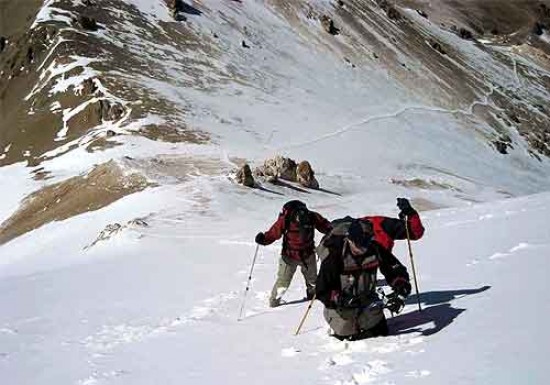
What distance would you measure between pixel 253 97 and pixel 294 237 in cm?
4936

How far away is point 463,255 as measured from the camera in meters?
14.0

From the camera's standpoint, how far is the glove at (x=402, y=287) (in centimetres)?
923

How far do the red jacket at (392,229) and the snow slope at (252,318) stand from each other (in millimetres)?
1150

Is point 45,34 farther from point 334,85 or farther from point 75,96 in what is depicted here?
point 334,85

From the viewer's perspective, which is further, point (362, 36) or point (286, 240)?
point (362, 36)

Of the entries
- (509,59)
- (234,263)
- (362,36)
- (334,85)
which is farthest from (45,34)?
(509,59)

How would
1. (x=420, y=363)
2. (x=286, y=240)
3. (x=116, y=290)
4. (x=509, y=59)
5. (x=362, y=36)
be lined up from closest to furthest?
(x=420, y=363) → (x=286, y=240) → (x=116, y=290) → (x=362, y=36) → (x=509, y=59)

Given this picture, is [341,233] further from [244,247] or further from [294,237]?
[244,247]

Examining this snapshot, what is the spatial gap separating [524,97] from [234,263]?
82.8 meters

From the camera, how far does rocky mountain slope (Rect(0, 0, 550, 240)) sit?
4434cm

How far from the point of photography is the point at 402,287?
9250 mm

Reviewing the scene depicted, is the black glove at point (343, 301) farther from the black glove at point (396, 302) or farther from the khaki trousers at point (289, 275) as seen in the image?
the khaki trousers at point (289, 275)

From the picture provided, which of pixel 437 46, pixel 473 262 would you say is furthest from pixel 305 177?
pixel 437 46

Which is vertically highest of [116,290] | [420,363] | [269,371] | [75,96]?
[420,363]
